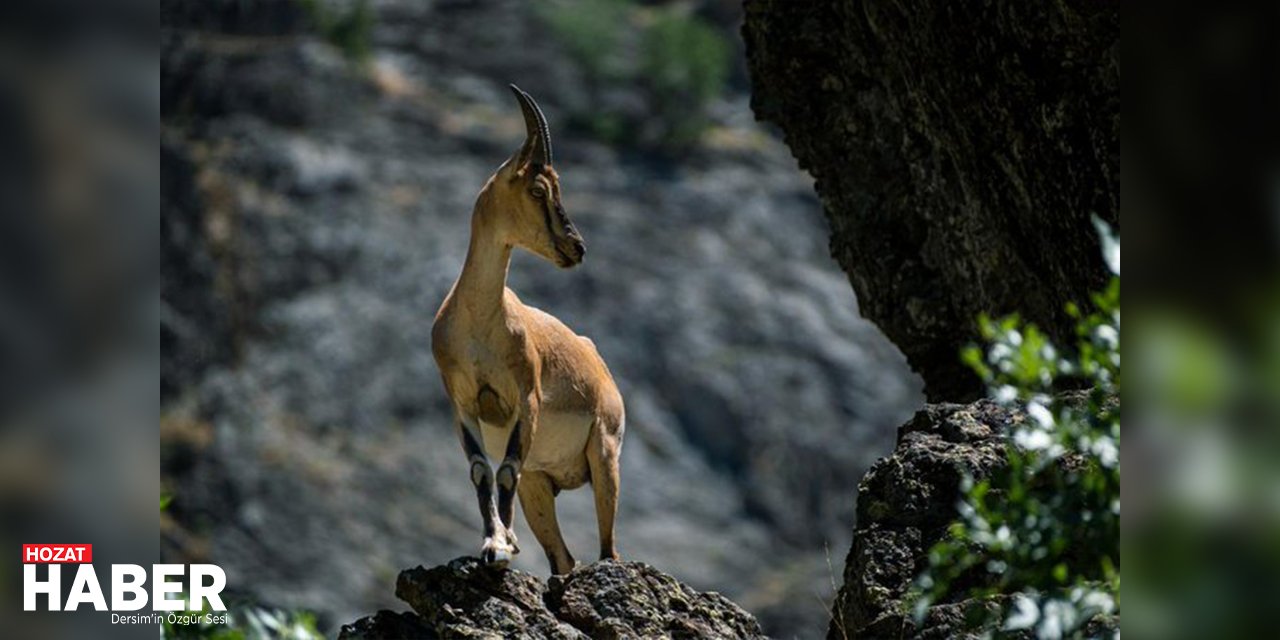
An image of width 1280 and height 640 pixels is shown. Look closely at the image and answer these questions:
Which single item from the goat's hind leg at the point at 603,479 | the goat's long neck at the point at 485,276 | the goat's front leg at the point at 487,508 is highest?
the goat's long neck at the point at 485,276

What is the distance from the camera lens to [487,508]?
7.27 meters

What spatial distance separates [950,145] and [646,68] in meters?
21.1

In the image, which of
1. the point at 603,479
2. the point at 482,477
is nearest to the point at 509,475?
the point at 482,477

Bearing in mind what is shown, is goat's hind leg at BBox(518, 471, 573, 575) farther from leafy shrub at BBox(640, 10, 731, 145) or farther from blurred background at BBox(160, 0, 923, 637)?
leafy shrub at BBox(640, 10, 731, 145)

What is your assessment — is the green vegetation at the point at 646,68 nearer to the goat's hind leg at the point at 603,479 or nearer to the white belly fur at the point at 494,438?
the goat's hind leg at the point at 603,479

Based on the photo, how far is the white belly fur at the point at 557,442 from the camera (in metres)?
8.29

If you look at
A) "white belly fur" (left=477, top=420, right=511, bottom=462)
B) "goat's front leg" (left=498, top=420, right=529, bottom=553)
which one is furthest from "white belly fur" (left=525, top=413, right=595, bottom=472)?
"goat's front leg" (left=498, top=420, right=529, bottom=553)

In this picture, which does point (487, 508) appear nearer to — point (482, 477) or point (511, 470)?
point (482, 477)

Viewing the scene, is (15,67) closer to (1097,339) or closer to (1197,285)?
(1197,285)

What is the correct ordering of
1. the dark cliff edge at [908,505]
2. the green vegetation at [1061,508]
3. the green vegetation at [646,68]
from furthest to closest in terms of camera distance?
the green vegetation at [646,68] < the dark cliff edge at [908,505] < the green vegetation at [1061,508]

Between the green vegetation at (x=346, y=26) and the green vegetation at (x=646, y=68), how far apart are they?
304 cm

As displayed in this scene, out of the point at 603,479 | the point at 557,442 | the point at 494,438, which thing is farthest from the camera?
the point at 603,479

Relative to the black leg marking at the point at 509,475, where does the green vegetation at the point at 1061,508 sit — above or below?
below

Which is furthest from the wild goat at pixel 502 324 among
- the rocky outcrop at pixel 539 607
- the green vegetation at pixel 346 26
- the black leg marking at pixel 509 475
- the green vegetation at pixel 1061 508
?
the green vegetation at pixel 346 26
